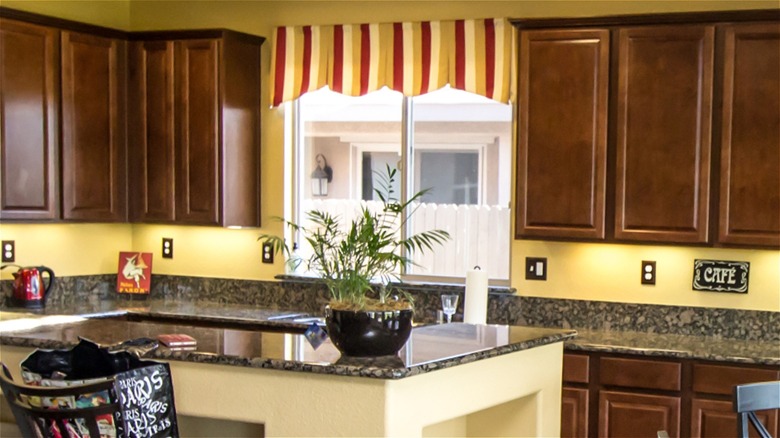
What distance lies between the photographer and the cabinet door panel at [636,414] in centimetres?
458

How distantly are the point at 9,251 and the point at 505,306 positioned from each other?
8.72ft

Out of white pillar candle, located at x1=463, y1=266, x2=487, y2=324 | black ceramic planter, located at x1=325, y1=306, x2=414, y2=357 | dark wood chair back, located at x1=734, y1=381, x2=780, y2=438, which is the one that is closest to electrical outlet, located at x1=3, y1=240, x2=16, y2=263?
white pillar candle, located at x1=463, y1=266, x2=487, y2=324

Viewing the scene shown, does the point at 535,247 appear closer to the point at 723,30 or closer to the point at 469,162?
the point at 469,162

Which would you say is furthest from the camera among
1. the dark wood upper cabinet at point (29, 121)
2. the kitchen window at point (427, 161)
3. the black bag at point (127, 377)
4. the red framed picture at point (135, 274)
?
the red framed picture at point (135, 274)

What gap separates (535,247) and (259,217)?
1.64 m

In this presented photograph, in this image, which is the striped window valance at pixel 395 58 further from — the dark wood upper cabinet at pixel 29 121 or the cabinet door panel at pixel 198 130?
the dark wood upper cabinet at pixel 29 121

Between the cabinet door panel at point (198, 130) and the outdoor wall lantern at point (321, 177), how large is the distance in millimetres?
576

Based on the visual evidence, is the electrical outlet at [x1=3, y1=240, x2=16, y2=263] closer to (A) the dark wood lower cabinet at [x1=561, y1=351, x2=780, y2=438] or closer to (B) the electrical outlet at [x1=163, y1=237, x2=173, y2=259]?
(B) the electrical outlet at [x1=163, y1=237, x2=173, y2=259]

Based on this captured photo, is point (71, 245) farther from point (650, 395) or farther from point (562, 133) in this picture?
point (650, 395)

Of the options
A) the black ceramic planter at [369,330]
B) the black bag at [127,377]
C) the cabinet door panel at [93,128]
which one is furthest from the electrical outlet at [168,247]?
the black ceramic planter at [369,330]

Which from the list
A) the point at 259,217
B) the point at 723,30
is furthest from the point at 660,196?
the point at 259,217

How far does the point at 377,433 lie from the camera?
2.80 metres

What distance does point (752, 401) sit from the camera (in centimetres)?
289

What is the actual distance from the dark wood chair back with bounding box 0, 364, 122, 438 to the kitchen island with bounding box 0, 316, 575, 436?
39 centimetres
